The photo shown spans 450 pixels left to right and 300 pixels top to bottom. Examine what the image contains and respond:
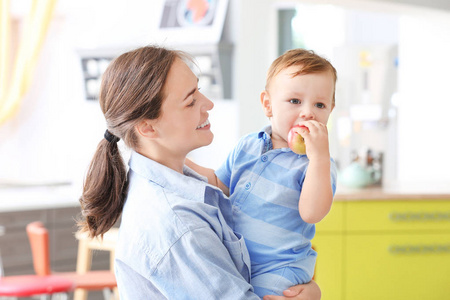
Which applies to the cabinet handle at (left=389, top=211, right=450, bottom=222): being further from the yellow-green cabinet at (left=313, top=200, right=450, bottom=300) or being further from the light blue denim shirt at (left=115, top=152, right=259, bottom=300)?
the light blue denim shirt at (left=115, top=152, right=259, bottom=300)

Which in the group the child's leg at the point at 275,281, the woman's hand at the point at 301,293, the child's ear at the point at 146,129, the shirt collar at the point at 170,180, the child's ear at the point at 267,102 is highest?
the child's ear at the point at 267,102

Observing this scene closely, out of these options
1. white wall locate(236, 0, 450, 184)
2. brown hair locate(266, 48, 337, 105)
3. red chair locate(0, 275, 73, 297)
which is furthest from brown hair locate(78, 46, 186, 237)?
white wall locate(236, 0, 450, 184)

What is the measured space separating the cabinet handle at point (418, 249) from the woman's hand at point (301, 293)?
239 centimetres

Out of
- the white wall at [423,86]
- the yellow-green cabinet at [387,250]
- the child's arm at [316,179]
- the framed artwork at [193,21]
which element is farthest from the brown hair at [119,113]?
the framed artwork at [193,21]

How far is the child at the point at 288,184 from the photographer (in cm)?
138

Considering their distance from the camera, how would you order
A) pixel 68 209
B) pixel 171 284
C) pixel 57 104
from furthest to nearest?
pixel 57 104
pixel 68 209
pixel 171 284

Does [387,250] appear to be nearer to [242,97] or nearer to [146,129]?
[242,97]

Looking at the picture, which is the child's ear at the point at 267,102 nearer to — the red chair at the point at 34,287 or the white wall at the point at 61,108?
the red chair at the point at 34,287

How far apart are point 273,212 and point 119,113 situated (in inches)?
16.5

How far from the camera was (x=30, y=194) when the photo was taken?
16.0 feet

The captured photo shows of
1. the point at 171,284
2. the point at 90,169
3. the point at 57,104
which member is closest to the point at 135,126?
the point at 90,169

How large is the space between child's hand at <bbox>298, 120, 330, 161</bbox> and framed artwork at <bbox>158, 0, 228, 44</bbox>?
328 cm

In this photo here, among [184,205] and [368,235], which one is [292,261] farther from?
[368,235]

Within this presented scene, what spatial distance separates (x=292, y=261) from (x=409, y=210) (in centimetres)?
247
